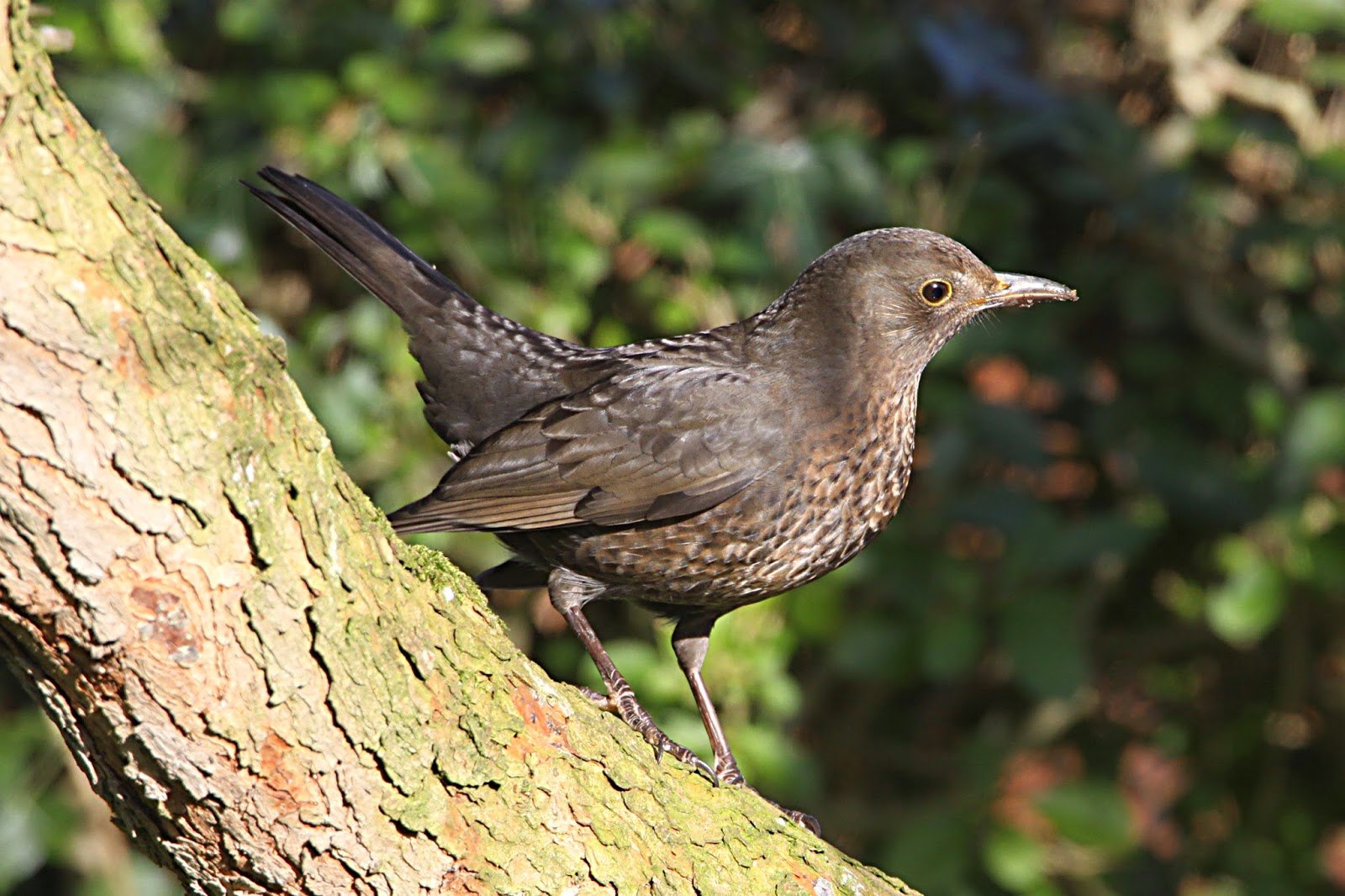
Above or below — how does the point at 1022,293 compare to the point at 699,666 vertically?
above

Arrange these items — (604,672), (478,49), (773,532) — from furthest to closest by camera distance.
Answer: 1. (478,49)
2. (604,672)
3. (773,532)

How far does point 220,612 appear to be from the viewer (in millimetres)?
1795

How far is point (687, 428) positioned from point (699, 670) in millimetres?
666

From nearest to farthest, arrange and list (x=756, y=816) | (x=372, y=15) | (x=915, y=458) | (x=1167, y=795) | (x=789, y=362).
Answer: (x=756, y=816)
(x=789, y=362)
(x=372, y=15)
(x=915, y=458)
(x=1167, y=795)

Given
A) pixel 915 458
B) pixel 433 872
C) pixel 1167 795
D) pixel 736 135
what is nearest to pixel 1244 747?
pixel 1167 795

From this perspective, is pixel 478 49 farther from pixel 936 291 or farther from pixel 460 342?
pixel 936 291

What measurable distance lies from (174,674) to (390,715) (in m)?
0.31

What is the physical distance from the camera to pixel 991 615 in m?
4.15

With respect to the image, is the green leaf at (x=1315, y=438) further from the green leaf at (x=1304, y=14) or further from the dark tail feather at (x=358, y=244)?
the dark tail feather at (x=358, y=244)

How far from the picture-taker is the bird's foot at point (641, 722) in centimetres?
290

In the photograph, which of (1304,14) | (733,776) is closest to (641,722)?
(733,776)

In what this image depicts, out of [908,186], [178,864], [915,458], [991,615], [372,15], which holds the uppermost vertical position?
[372,15]

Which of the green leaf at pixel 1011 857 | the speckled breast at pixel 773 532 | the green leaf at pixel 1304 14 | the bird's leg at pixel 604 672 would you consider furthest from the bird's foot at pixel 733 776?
the green leaf at pixel 1304 14

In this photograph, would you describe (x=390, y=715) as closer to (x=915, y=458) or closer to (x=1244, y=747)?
(x=915, y=458)
